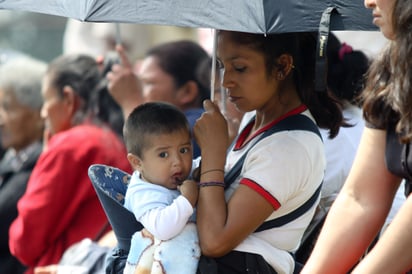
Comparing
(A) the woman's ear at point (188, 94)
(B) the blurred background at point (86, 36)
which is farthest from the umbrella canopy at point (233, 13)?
(A) the woman's ear at point (188, 94)

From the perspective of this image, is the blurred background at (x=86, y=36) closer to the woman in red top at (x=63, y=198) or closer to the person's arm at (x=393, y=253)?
the woman in red top at (x=63, y=198)

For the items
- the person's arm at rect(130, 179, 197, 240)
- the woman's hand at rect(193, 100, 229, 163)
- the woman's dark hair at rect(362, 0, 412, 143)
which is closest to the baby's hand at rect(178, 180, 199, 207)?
the person's arm at rect(130, 179, 197, 240)

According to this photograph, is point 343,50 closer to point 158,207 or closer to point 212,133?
point 212,133

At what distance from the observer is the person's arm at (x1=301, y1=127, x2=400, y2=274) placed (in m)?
2.70

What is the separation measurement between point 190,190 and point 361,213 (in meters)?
0.65

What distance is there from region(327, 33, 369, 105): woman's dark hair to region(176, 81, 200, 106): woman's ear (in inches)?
46.3

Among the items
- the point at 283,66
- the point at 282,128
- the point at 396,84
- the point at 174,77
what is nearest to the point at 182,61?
the point at 174,77

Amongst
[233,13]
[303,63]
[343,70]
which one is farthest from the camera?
[343,70]

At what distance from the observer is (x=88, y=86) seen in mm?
5504

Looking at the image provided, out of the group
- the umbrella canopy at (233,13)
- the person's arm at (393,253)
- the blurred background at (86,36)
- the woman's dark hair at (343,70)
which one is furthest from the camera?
the blurred background at (86,36)

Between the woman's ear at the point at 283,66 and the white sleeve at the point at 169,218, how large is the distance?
56 centimetres

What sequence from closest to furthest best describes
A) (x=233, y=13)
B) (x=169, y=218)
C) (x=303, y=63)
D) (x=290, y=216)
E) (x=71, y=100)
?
1. (x=233, y=13)
2. (x=169, y=218)
3. (x=290, y=216)
4. (x=303, y=63)
5. (x=71, y=100)

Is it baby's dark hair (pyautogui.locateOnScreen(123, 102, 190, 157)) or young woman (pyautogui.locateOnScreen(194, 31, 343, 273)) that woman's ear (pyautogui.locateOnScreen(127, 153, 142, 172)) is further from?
young woman (pyautogui.locateOnScreen(194, 31, 343, 273))

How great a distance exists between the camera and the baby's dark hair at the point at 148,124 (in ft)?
10.8
